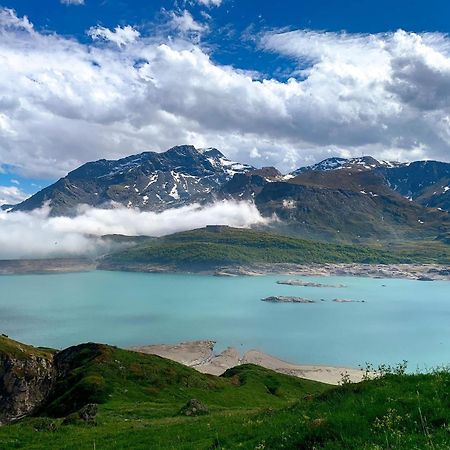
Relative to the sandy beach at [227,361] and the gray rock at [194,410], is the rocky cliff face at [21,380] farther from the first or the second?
the sandy beach at [227,361]

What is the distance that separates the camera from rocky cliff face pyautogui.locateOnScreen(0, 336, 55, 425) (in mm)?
61875

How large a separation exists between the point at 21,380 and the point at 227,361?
93.9 metres

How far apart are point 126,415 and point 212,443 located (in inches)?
1086

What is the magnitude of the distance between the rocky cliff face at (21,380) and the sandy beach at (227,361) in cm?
7490

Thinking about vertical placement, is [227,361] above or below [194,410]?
above

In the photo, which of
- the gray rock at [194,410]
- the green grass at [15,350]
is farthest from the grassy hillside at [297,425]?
the green grass at [15,350]

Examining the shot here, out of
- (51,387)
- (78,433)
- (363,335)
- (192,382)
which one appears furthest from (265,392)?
(363,335)

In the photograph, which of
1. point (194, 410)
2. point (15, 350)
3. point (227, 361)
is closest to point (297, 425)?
point (194, 410)

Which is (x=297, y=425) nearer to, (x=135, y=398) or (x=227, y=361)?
(x=135, y=398)

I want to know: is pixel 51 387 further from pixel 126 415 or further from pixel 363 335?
pixel 363 335

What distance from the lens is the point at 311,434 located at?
1352 centimetres

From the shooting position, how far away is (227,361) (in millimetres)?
150625

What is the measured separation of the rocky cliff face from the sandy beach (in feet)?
246

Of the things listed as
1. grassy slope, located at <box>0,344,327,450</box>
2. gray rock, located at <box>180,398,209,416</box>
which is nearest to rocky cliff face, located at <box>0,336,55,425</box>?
grassy slope, located at <box>0,344,327,450</box>
